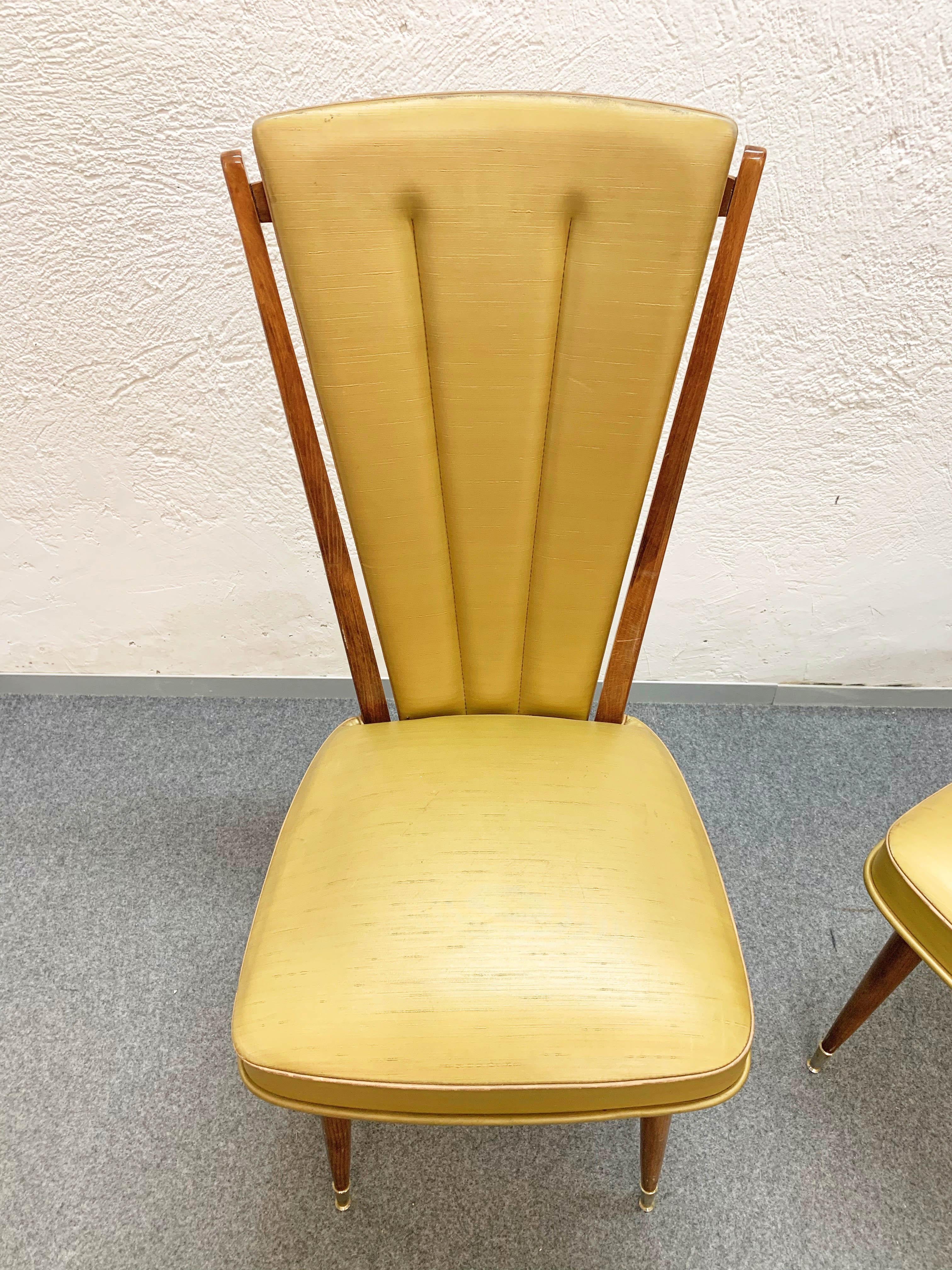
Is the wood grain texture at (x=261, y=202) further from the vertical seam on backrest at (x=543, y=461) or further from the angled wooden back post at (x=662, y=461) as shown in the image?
the vertical seam on backrest at (x=543, y=461)

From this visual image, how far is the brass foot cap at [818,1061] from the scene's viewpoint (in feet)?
3.27

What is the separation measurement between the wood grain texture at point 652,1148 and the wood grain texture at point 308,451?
521 millimetres

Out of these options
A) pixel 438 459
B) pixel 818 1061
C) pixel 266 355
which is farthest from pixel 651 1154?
pixel 266 355

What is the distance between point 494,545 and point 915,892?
1.82 feet

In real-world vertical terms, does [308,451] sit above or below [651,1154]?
above

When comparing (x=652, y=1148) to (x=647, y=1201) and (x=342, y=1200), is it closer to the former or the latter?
(x=647, y=1201)

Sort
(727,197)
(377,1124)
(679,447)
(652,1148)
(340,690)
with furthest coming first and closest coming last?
(340,690)
(377,1124)
(652,1148)
(679,447)
(727,197)

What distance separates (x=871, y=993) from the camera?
0.90 m

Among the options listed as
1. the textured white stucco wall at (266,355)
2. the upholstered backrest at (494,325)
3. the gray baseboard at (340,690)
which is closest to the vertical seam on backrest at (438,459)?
the upholstered backrest at (494,325)

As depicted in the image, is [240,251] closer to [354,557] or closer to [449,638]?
[354,557]

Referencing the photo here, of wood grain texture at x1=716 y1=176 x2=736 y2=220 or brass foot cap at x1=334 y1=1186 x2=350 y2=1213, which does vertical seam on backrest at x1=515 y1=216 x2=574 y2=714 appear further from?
brass foot cap at x1=334 y1=1186 x2=350 y2=1213

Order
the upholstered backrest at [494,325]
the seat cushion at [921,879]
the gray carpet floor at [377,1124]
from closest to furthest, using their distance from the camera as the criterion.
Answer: the upholstered backrest at [494,325] → the seat cushion at [921,879] → the gray carpet floor at [377,1124]

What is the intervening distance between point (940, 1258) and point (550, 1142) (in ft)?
1.48

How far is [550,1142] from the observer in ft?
3.13
